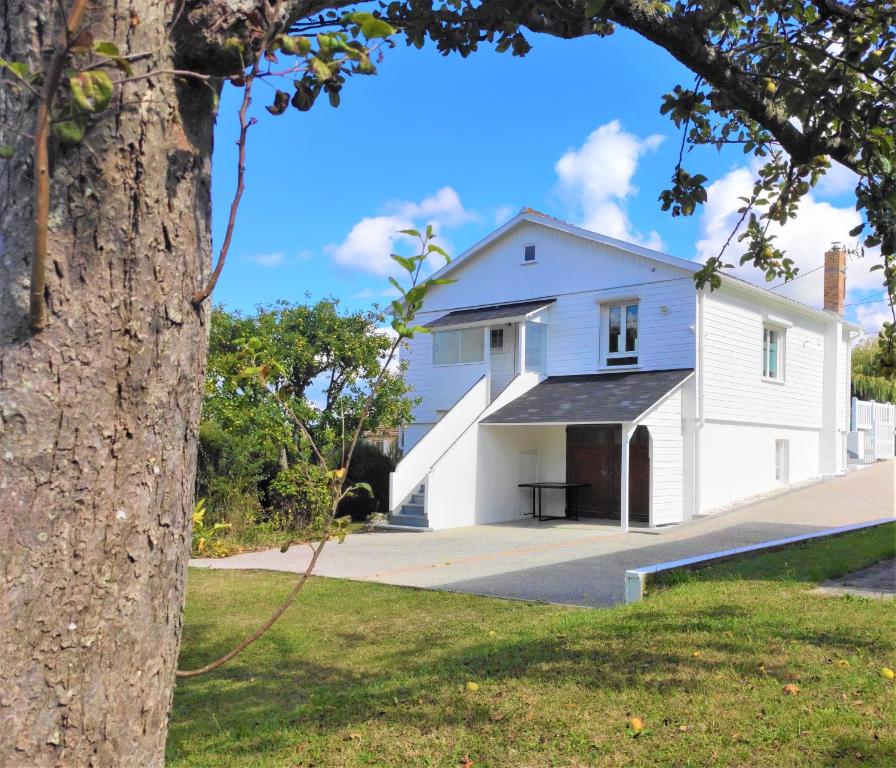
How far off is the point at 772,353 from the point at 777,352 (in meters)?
0.36

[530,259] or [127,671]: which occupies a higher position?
[530,259]

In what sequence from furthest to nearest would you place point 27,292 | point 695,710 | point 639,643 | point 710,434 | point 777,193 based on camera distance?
1. point 710,434
2. point 777,193
3. point 639,643
4. point 695,710
5. point 27,292

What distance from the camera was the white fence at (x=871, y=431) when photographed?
3130 centimetres

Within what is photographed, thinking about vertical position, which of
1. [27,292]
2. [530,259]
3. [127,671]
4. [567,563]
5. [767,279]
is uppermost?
[530,259]

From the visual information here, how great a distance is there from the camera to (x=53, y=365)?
170cm

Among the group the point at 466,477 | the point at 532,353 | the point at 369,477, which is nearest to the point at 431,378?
the point at 532,353

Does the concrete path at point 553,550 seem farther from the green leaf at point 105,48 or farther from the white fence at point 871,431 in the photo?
the green leaf at point 105,48

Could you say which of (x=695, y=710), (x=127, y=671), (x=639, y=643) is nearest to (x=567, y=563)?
(x=639, y=643)

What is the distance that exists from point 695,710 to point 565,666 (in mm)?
1219

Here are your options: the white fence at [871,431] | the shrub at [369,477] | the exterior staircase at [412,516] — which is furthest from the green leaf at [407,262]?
the white fence at [871,431]

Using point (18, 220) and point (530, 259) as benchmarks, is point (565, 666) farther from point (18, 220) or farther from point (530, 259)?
point (530, 259)

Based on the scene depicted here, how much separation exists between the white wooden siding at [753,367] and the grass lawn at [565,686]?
A: 13.3 meters

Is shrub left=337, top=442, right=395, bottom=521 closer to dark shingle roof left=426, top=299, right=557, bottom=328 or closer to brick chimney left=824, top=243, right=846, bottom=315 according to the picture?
dark shingle roof left=426, top=299, right=557, bottom=328

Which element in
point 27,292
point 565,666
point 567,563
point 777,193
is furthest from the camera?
point 567,563
